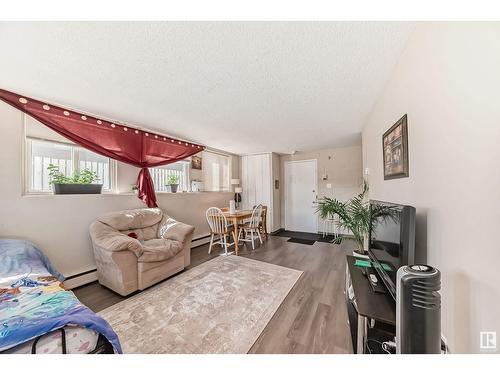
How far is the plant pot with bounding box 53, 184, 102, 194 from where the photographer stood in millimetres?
2145

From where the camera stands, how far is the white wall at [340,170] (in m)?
4.36

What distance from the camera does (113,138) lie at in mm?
2562

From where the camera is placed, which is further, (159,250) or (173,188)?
(173,188)

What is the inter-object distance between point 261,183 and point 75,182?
3725 millimetres

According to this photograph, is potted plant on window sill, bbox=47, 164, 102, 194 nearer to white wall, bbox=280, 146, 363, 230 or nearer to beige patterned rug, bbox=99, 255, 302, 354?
beige patterned rug, bbox=99, 255, 302, 354

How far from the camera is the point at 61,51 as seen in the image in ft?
4.17

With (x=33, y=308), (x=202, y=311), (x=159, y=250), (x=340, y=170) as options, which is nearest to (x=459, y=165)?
(x=202, y=311)

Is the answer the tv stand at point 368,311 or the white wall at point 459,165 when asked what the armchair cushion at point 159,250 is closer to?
the tv stand at point 368,311

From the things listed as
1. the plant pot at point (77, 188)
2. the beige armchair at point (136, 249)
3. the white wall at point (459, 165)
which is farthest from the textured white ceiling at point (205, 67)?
the beige armchair at point (136, 249)

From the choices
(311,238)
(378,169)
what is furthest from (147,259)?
(311,238)

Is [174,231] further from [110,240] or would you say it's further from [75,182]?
[75,182]

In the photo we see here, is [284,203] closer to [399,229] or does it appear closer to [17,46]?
[399,229]

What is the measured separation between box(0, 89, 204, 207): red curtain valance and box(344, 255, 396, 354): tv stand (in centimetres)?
292
